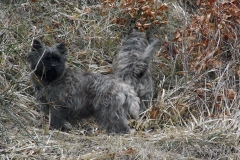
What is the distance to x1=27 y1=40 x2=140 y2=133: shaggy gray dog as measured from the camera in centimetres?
970

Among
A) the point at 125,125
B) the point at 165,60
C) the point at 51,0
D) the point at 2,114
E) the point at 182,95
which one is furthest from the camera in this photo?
the point at 51,0

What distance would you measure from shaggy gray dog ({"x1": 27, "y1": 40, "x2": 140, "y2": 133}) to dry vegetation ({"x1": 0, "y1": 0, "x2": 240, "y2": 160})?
0.25m

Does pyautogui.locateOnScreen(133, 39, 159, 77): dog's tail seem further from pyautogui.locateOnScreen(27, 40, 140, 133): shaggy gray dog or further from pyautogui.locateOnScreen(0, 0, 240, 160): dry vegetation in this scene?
pyautogui.locateOnScreen(27, 40, 140, 133): shaggy gray dog

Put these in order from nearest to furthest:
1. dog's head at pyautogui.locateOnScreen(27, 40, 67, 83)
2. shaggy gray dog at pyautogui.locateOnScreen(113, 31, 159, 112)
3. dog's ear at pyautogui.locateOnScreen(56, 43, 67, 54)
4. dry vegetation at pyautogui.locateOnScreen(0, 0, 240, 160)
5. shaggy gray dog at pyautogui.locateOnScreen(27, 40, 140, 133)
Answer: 1. dry vegetation at pyautogui.locateOnScreen(0, 0, 240, 160)
2. shaggy gray dog at pyautogui.locateOnScreen(27, 40, 140, 133)
3. dog's head at pyautogui.locateOnScreen(27, 40, 67, 83)
4. dog's ear at pyautogui.locateOnScreen(56, 43, 67, 54)
5. shaggy gray dog at pyautogui.locateOnScreen(113, 31, 159, 112)

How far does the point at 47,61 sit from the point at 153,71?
218cm

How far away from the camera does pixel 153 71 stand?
37.3 feet

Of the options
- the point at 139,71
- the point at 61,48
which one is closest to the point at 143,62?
the point at 139,71

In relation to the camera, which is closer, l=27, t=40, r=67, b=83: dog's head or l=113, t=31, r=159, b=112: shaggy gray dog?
l=27, t=40, r=67, b=83: dog's head

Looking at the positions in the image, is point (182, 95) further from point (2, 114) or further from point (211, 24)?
point (2, 114)

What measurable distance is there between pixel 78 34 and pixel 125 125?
9.64ft

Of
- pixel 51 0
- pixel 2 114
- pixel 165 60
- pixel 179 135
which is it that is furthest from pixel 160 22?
pixel 2 114

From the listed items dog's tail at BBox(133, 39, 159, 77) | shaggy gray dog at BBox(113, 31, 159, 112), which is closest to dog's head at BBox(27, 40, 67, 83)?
shaggy gray dog at BBox(113, 31, 159, 112)

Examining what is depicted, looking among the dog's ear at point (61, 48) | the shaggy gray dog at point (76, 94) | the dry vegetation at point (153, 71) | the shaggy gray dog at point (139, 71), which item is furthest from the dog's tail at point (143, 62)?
the dog's ear at point (61, 48)

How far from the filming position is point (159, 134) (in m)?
9.41
